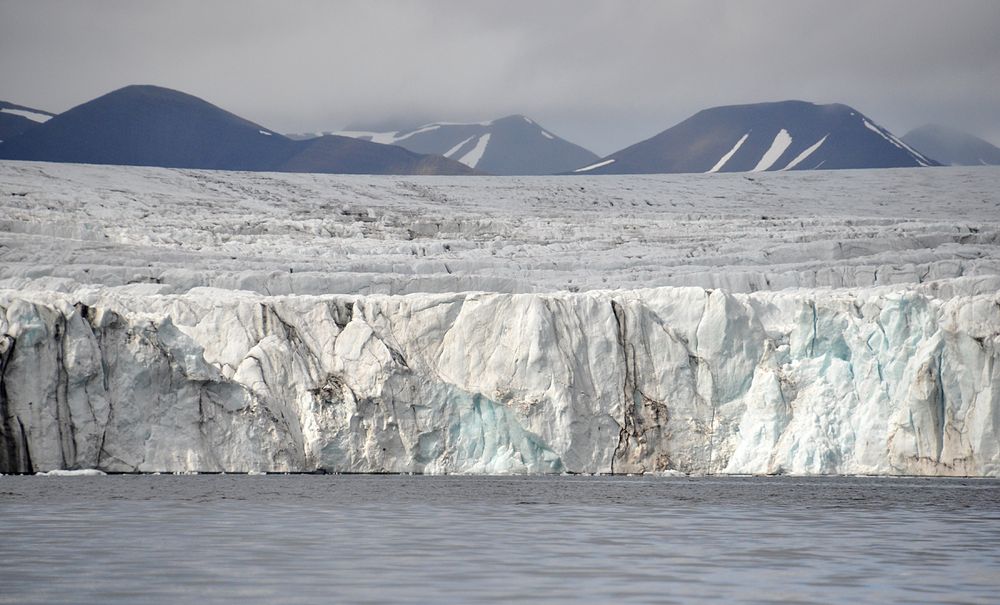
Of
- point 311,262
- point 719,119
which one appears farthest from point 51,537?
point 719,119

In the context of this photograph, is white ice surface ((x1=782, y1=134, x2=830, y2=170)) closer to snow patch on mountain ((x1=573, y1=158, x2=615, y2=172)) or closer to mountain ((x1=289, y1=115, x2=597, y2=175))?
snow patch on mountain ((x1=573, y1=158, x2=615, y2=172))

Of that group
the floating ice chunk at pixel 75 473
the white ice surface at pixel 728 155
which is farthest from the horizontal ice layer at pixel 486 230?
the white ice surface at pixel 728 155

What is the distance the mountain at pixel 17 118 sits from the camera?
152750 mm

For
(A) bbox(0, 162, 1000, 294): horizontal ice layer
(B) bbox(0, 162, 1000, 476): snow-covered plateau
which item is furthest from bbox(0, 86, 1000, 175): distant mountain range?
(B) bbox(0, 162, 1000, 476): snow-covered plateau

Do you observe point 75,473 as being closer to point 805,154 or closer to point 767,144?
point 805,154

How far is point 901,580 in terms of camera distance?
15211 mm

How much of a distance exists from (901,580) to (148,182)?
76536mm

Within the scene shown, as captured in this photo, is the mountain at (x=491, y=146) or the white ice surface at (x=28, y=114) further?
the mountain at (x=491, y=146)

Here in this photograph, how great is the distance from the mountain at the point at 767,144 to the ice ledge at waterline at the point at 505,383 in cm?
11052

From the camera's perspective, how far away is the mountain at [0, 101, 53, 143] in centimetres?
15275

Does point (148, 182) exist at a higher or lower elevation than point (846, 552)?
higher

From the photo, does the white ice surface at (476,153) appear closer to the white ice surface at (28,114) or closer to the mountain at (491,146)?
→ the mountain at (491,146)

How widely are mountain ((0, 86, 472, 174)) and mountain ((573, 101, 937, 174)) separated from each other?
25815 mm

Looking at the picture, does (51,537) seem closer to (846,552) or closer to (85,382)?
(846,552)
